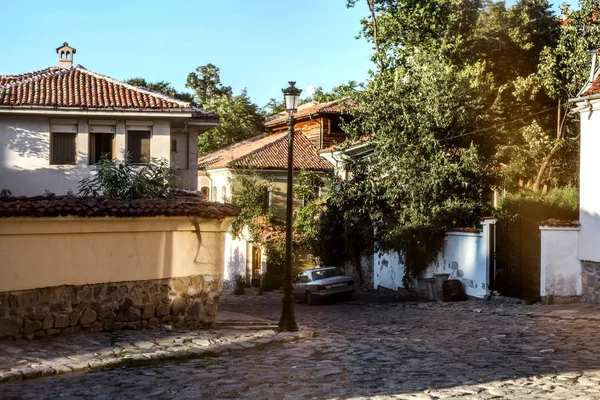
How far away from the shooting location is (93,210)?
13.6m

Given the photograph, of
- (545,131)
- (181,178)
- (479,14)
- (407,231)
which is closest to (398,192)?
(407,231)

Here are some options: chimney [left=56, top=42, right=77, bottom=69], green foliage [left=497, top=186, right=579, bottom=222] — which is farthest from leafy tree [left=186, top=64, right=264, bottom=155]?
green foliage [left=497, top=186, right=579, bottom=222]

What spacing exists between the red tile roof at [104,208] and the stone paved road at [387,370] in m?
3.09

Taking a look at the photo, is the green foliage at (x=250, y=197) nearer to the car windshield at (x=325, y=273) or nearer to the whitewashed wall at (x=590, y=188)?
the car windshield at (x=325, y=273)

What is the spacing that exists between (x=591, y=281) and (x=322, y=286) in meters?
12.3

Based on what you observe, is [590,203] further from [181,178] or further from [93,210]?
[181,178]

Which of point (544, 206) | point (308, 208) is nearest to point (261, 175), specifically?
point (308, 208)

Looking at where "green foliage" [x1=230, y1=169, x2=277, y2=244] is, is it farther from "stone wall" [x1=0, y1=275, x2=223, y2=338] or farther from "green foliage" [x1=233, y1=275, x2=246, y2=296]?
"stone wall" [x1=0, y1=275, x2=223, y2=338]

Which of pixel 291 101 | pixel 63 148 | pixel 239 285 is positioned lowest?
pixel 239 285

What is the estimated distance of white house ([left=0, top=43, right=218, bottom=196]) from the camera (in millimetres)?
27766

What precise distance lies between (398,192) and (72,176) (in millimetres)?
11692

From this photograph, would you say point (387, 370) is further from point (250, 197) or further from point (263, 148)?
point (263, 148)

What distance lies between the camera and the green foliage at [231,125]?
60.6 meters

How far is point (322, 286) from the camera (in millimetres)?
29609
